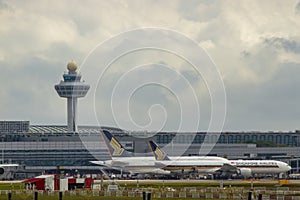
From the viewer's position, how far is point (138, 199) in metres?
96.9

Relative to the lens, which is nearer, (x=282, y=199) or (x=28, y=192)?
(x=282, y=199)

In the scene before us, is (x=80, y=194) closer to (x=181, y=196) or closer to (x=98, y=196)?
(x=98, y=196)

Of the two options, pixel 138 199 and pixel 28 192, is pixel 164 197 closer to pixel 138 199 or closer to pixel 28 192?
pixel 138 199

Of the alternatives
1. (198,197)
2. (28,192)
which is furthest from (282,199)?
(28,192)

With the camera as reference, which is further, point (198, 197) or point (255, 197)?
point (198, 197)

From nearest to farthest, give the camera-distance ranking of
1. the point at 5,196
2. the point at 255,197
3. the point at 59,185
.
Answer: the point at 255,197 → the point at 5,196 → the point at 59,185

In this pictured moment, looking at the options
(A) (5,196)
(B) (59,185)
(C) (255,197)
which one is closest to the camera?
(C) (255,197)

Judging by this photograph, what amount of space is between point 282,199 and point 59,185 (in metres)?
34.3

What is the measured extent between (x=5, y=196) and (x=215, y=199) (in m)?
24.4

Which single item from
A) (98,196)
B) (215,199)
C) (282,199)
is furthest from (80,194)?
(282,199)

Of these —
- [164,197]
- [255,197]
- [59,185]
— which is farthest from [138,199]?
[59,185]

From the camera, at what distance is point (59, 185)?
383 feet

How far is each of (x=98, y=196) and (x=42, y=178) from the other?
2257 cm

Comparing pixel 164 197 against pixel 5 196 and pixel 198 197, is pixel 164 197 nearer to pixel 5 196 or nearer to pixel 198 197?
pixel 198 197
